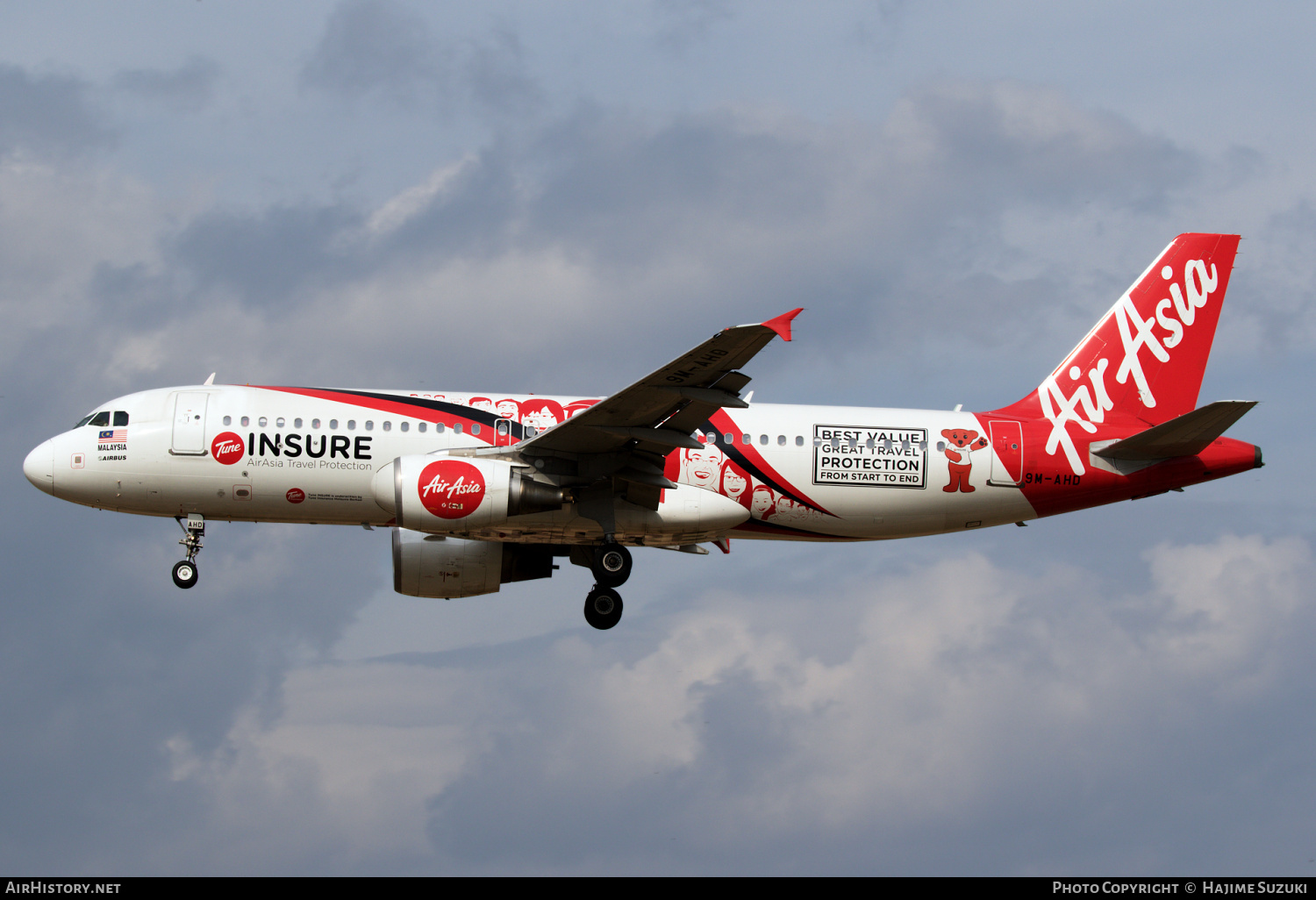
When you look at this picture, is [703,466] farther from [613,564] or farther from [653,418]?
[653,418]

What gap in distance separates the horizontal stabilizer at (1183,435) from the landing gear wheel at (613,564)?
11876 millimetres

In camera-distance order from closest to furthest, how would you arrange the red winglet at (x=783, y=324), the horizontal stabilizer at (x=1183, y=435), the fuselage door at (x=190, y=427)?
the red winglet at (x=783, y=324), the horizontal stabilizer at (x=1183, y=435), the fuselage door at (x=190, y=427)

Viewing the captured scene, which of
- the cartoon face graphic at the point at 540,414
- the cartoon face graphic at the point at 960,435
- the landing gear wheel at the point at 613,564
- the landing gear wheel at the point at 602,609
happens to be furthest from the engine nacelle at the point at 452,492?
the cartoon face graphic at the point at 960,435

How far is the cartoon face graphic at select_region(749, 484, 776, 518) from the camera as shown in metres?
34.6

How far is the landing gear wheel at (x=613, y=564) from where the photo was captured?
34.3 m

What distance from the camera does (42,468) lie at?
113 feet

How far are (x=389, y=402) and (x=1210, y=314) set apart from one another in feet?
70.8

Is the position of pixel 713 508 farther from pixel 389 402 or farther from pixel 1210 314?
pixel 1210 314

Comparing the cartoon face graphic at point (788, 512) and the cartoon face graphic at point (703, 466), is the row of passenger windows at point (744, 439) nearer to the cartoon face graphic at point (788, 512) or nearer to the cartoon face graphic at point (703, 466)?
the cartoon face graphic at point (703, 466)

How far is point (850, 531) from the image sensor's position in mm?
35531

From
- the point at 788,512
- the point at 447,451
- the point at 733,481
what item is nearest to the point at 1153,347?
the point at 788,512

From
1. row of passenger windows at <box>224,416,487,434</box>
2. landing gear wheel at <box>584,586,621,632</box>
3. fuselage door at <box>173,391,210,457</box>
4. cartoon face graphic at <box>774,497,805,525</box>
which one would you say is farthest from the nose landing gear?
fuselage door at <box>173,391,210,457</box>

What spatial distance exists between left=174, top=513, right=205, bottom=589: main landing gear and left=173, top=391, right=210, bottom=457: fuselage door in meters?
1.64
